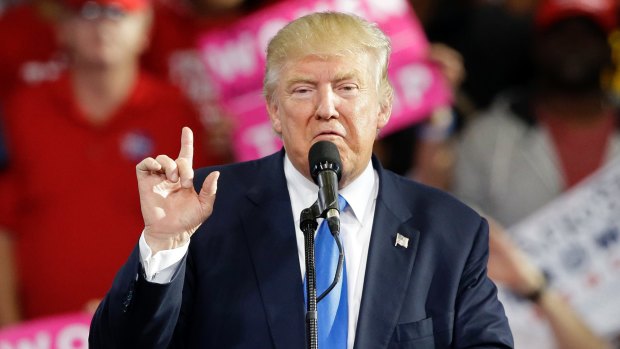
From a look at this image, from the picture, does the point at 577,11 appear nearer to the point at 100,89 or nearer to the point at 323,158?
the point at 100,89

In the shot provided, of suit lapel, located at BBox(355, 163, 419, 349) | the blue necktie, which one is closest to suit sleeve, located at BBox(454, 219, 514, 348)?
suit lapel, located at BBox(355, 163, 419, 349)

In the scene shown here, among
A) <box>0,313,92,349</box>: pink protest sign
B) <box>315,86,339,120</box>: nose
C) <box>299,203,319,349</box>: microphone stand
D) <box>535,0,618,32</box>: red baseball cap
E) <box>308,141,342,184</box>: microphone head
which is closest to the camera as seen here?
<box>299,203,319,349</box>: microphone stand

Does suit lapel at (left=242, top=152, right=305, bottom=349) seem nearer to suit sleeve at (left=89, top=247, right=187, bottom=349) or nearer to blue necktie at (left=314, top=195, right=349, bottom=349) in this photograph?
blue necktie at (left=314, top=195, right=349, bottom=349)

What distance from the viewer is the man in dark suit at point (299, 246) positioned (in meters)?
2.43

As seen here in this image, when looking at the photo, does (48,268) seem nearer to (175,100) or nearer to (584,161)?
(175,100)

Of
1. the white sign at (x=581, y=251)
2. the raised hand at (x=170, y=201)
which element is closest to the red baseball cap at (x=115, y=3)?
the white sign at (x=581, y=251)

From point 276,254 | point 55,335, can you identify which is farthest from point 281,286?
point 55,335

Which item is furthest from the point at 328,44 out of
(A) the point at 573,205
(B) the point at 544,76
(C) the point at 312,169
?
(B) the point at 544,76

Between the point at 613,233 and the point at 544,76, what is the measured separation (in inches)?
31.2

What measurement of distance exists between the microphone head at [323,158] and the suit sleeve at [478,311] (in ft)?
1.33

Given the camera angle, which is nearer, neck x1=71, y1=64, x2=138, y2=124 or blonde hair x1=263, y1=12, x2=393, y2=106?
blonde hair x1=263, y1=12, x2=393, y2=106

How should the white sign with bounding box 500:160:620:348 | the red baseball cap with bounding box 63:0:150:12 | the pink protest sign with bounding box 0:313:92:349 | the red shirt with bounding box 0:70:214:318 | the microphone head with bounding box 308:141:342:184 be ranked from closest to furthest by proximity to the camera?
the microphone head with bounding box 308:141:342:184 < the pink protest sign with bounding box 0:313:92:349 < the red shirt with bounding box 0:70:214:318 < the red baseball cap with bounding box 63:0:150:12 < the white sign with bounding box 500:160:620:348

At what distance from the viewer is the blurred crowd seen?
438 centimetres

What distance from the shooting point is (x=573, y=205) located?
466 cm
